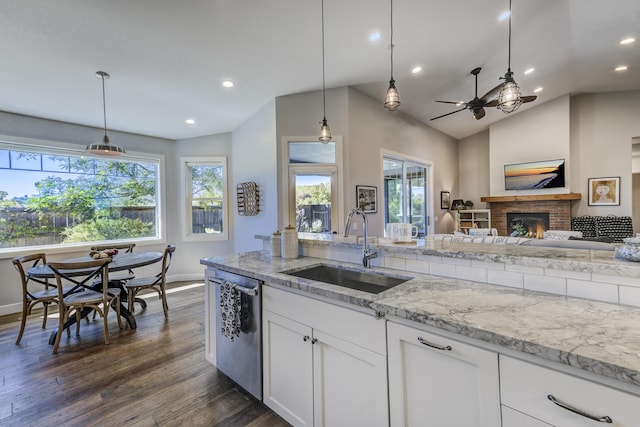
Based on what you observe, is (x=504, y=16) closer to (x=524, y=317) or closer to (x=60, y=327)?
(x=524, y=317)

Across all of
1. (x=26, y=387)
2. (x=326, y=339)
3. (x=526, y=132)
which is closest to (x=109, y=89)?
(x=26, y=387)

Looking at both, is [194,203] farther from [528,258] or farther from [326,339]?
[528,258]

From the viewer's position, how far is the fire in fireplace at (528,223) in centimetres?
629

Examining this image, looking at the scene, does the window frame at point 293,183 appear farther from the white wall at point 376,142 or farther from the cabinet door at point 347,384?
the cabinet door at point 347,384

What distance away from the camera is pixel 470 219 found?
7336 millimetres

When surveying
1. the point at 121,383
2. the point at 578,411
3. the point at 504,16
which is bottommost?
the point at 121,383

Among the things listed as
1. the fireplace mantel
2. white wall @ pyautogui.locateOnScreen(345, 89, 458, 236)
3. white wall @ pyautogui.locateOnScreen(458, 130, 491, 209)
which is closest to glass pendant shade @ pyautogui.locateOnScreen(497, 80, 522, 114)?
white wall @ pyautogui.locateOnScreen(345, 89, 458, 236)

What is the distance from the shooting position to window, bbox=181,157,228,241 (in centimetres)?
517

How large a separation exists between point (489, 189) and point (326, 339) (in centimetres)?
750

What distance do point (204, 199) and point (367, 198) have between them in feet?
10.0

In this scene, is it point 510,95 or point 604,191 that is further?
point 604,191

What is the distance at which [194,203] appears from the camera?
521 centimetres

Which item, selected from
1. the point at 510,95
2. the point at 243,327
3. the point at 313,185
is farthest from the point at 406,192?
the point at 243,327

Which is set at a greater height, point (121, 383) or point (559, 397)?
point (559, 397)
